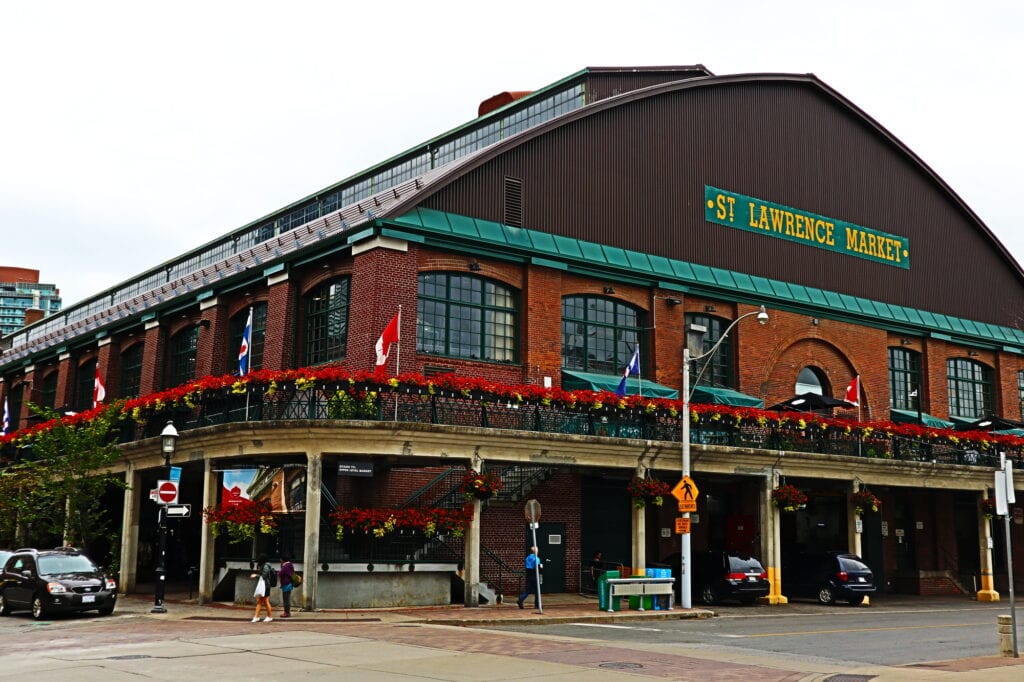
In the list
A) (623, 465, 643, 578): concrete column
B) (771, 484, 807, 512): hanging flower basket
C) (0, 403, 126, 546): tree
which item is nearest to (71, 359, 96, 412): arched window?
(0, 403, 126, 546): tree

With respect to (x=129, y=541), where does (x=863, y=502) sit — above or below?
above

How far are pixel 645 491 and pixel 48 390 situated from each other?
35.6 m

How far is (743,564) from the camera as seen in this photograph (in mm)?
31109

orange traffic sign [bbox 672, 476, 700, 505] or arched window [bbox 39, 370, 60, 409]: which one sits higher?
arched window [bbox 39, 370, 60, 409]

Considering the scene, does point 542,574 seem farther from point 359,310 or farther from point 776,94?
point 776,94

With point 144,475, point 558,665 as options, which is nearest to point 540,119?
point 144,475

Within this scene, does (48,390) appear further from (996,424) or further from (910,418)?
(996,424)

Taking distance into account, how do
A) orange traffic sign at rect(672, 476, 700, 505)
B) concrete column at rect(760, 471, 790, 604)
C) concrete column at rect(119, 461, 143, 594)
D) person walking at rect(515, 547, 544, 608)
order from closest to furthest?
person walking at rect(515, 547, 544, 608) < orange traffic sign at rect(672, 476, 700, 505) < concrete column at rect(760, 471, 790, 604) < concrete column at rect(119, 461, 143, 594)

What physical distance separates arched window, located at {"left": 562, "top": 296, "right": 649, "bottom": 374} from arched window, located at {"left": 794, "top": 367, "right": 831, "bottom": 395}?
26.4 feet

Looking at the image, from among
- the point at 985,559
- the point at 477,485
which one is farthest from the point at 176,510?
the point at 985,559

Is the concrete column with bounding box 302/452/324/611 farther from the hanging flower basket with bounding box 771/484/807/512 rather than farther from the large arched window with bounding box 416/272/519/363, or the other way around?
the hanging flower basket with bounding box 771/484/807/512

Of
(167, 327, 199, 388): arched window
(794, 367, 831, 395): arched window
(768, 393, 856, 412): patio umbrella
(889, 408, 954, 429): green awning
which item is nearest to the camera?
(768, 393, 856, 412): patio umbrella

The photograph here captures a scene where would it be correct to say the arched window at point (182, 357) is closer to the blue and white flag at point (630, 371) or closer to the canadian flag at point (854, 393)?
the blue and white flag at point (630, 371)

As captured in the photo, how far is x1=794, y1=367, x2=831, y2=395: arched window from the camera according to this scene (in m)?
41.5
